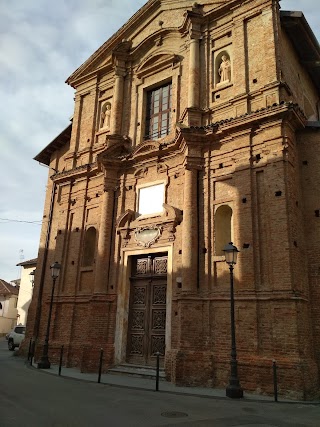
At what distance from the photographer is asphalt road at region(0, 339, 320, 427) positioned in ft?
20.2

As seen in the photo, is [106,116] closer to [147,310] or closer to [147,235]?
[147,235]

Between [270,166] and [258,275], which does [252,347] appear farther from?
[270,166]

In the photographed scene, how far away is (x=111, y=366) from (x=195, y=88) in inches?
391

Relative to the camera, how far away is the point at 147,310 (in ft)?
42.3

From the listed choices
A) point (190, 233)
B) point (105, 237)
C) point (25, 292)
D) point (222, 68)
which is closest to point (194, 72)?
point (222, 68)

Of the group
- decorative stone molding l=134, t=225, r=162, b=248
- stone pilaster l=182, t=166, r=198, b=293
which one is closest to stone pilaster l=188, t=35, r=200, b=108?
stone pilaster l=182, t=166, r=198, b=293

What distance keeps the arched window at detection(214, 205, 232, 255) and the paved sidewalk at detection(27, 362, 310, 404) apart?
158 inches

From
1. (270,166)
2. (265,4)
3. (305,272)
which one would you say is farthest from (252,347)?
(265,4)

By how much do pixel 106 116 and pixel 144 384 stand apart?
1133 cm

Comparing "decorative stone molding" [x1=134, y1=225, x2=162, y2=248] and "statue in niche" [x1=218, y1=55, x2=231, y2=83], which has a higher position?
"statue in niche" [x1=218, y1=55, x2=231, y2=83]

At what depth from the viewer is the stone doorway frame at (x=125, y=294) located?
12305mm

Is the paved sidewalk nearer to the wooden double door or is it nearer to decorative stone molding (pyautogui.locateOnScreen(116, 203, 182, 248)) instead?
the wooden double door

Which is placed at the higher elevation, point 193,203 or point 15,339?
point 193,203

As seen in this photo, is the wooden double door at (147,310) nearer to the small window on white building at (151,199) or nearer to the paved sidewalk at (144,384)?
the paved sidewalk at (144,384)
